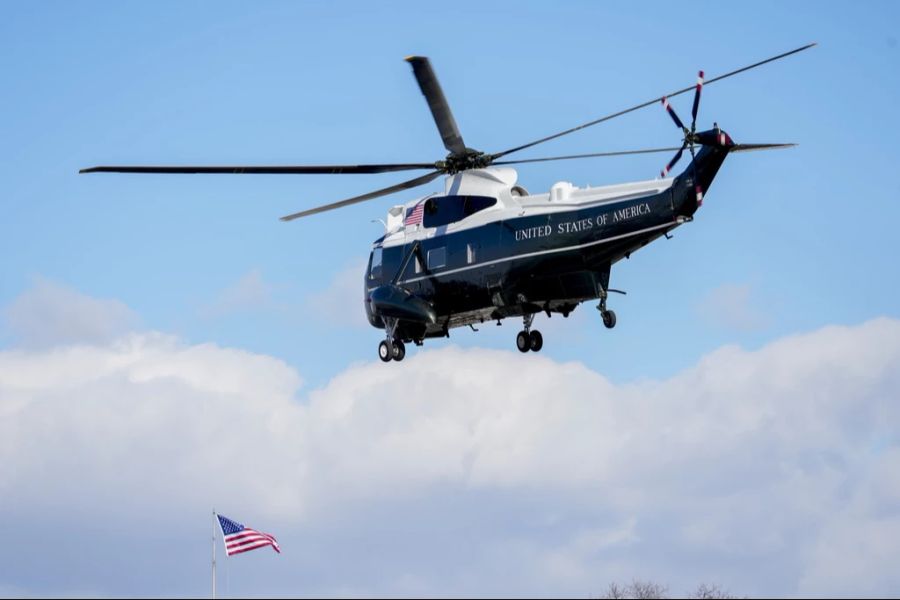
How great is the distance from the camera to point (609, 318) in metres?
69.8

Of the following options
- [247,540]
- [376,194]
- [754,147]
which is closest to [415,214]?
[376,194]

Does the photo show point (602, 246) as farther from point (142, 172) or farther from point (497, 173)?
point (142, 172)

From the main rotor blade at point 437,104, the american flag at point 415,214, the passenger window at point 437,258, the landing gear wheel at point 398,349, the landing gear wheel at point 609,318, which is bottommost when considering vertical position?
the landing gear wheel at point 609,318

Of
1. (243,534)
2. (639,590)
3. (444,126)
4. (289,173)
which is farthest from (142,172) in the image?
(639,590)

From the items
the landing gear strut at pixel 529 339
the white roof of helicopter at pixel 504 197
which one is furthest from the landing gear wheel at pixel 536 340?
the white roof of helicopter at pixel 504 197

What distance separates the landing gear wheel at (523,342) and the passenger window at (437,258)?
432 cm

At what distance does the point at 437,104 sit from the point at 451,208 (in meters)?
5.99

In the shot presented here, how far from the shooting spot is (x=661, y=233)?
219 feet

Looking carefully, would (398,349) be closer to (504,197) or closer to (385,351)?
(385,351)

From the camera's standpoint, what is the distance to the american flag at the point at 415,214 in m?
76.6

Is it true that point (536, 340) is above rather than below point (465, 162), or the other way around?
below

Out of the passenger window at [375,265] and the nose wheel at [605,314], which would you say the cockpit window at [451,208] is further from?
the nose wheel at [605,314]

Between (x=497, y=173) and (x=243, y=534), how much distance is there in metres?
19.9

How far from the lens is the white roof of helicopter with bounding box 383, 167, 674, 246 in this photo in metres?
68.1
